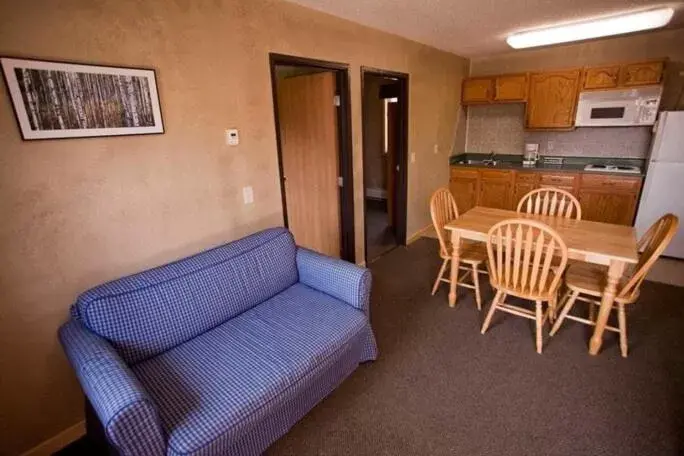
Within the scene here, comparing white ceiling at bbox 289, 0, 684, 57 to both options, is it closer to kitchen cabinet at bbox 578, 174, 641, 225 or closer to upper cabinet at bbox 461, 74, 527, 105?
upper cabinet at bbox 461, 74, 527, 105

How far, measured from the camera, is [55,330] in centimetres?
165

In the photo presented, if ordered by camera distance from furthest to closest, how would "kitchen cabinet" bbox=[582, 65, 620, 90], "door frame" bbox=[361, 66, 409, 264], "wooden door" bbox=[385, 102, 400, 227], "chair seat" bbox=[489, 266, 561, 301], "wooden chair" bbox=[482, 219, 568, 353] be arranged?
"wooden door" bbox=[385, 102, 400, 227]
"kitchen cabinet" bbox=[582, 65, 620, 90]
"door frame" bbox=[361, 66, 409, 264]
"chair seat" bbox=[489, 266, 561, 301]
"wooden chair" bbox=[482, 219, 568, 353]

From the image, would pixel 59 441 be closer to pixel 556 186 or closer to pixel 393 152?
pixel 393 152

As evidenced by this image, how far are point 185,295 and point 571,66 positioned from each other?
5.10 m

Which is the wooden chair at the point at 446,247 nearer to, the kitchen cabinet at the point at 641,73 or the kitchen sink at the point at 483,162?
the kitchen sink at the point at 483,162

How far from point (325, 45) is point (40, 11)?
1797 millimetres

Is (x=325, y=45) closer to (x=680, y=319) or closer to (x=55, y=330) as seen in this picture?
(x=55, y=330)

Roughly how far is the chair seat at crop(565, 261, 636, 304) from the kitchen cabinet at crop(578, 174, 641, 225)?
191cm

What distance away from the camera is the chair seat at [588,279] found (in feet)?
7.11

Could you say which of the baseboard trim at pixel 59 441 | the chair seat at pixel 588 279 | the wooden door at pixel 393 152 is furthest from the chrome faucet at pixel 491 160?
the baseboard trim at pixel 59 441

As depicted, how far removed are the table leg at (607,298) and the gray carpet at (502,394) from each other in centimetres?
8

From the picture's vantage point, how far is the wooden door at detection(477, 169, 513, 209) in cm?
459

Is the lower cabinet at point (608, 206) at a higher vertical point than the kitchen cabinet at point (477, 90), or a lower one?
lower

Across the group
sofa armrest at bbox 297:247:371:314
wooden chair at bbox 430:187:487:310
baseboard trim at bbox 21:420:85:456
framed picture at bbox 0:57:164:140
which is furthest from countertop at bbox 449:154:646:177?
baseboard trim at bbox 21:420:85:456
